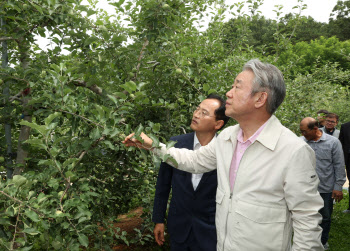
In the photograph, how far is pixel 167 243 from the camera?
4320mm

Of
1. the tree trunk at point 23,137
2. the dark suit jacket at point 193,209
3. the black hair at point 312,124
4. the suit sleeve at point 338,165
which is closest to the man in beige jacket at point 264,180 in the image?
the dark suit jacket at point 193,209

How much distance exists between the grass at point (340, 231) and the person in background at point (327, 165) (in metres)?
0.84

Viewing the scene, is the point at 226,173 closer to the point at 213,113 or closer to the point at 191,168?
the point at 191,168

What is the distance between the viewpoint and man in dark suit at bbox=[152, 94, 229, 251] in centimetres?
222

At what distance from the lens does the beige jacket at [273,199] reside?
4.86 ft

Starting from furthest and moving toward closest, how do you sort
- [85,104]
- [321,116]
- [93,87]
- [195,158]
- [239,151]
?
[321,116]
[93,87]
[85,104]
[195,158]
[239,151]

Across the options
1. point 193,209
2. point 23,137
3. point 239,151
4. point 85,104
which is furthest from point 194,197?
point 23,137

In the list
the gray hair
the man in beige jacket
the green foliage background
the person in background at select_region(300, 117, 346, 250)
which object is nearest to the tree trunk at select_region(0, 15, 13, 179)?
the green foliage background

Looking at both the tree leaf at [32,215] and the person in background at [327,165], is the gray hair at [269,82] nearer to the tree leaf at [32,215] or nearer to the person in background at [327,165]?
the tree leaf at [32,215]

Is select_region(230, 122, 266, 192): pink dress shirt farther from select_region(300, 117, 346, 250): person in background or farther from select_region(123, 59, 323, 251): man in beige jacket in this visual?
select_region(300, 117, 346, 250): person in background

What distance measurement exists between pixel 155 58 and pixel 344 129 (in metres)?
3.60

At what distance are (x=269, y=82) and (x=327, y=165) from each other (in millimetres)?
3063

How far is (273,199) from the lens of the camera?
1.56 metres

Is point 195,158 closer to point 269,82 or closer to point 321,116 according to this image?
point 269,82
